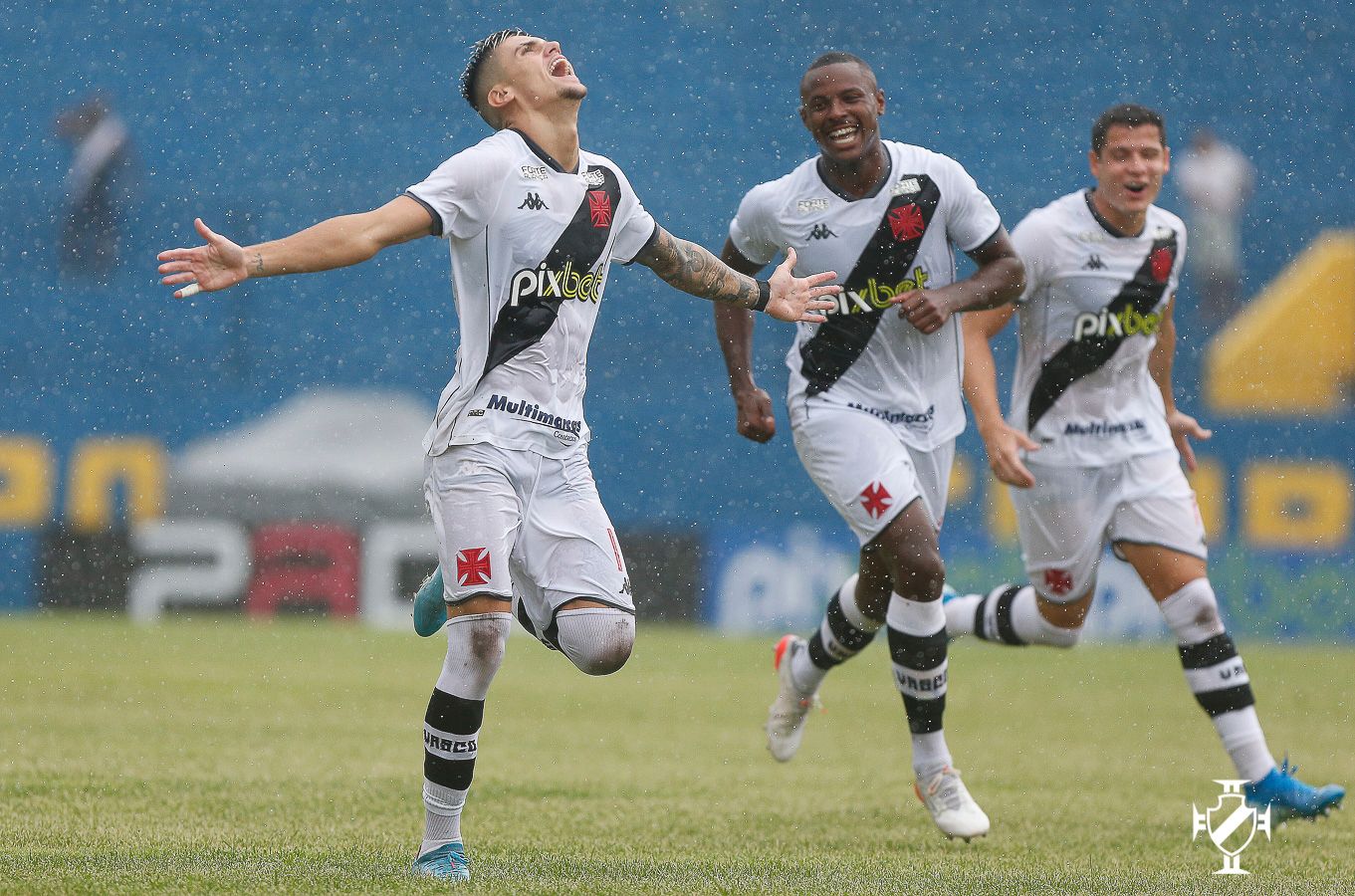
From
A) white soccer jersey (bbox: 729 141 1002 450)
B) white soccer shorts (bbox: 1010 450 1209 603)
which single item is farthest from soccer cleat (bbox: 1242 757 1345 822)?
white soccer jersey (bbox: 729 141 1002 450)

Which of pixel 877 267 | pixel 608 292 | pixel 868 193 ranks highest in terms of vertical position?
pixel 608 292

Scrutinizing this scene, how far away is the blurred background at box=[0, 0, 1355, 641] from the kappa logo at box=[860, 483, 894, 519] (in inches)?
325

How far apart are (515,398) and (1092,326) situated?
2.91m

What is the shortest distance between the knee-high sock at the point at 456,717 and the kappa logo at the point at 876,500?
1.79 meters

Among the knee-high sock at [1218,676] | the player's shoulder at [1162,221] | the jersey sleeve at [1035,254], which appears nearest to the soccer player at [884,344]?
the jersey sleeve at [1035,254]

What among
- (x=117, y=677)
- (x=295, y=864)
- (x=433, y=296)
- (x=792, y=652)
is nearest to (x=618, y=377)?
(x=433, y=296)

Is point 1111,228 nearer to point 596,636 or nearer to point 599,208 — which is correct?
point 599,208

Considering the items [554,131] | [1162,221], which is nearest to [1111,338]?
[1162,221]

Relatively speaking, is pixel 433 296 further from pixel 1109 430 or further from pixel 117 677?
pixel 1109 430

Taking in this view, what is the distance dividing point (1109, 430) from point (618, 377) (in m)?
9.75

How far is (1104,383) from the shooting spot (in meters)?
7.23

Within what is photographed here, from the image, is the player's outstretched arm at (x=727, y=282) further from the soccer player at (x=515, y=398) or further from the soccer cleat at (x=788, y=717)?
the soccer cleat at (x=788, y=717)

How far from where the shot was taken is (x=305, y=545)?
574 inches

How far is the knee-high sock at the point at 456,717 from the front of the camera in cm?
493
